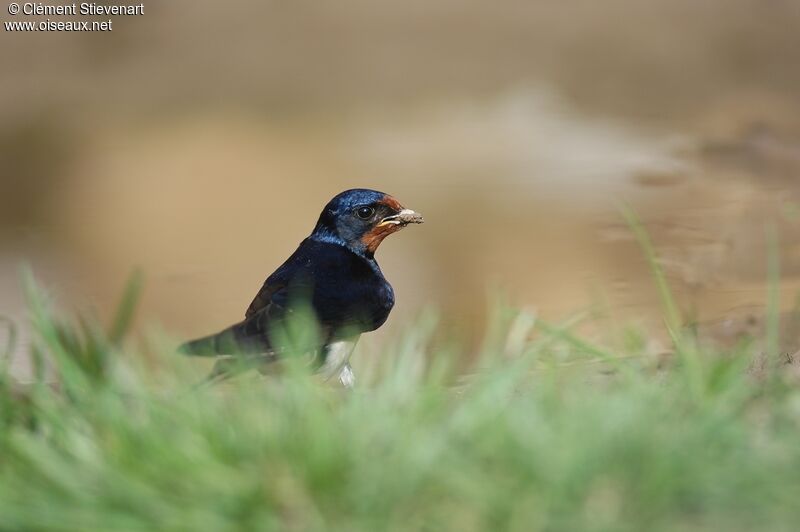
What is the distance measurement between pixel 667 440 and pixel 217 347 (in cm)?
135

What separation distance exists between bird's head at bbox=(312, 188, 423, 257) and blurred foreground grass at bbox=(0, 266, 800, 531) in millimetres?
1837

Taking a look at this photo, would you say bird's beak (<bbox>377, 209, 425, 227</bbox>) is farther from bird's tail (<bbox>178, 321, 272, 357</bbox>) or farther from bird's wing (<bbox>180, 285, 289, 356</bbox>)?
bird's tail (<bbox>178, 321, 272, 357</bbox>)

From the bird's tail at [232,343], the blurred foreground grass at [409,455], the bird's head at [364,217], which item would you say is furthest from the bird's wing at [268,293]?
the blurred foreground grass at [409,455]

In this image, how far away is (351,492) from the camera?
88.4 inches

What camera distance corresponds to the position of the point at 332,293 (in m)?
4.14

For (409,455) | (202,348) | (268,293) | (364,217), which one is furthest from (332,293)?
(409,455)

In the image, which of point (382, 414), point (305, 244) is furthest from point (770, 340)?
point (305, 244)

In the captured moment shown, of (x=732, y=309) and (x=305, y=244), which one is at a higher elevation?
(x=305, y=244)

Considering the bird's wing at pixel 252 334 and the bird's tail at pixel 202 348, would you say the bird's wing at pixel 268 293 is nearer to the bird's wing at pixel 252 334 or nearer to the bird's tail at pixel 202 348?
the bird's wing at pixel 252 334

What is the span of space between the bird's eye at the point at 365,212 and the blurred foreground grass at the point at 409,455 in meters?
1.84

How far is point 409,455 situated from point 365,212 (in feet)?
7.58

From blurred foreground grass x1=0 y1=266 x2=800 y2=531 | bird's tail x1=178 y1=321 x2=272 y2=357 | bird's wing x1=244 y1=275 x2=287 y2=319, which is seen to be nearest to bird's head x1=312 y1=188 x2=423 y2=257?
bird's wing x1=244 y1=275 x2=287 y2=319

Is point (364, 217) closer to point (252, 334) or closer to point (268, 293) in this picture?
point (268, 293)

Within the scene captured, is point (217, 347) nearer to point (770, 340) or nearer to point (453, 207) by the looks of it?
point (770, 340)
